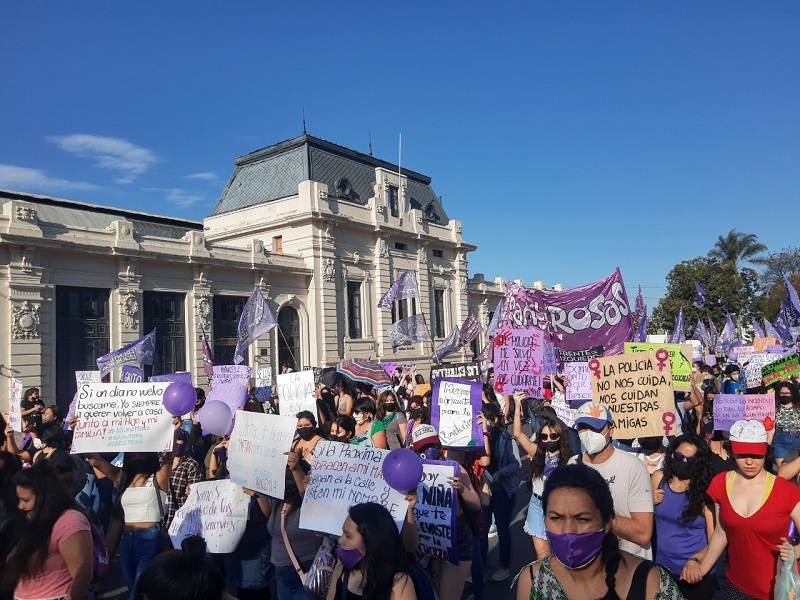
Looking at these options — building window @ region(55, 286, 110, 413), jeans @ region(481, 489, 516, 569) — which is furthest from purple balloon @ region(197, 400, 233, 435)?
building window @ region(55, 286, 110, 413)

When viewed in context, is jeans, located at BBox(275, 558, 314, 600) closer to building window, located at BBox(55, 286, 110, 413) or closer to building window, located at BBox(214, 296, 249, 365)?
building window, located at BBox(55, 286, 110, 413)

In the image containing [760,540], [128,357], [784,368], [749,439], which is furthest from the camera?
[128,357]

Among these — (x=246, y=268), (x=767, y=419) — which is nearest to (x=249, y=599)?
(x=767, y=419)

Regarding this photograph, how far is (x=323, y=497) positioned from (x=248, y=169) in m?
31.0

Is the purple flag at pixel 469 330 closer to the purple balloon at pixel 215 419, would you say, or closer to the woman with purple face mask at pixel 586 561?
the purple balloon at pixel 215 419

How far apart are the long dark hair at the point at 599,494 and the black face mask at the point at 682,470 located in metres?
2.20

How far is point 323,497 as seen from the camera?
440cm

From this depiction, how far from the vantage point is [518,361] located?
8.39 metres

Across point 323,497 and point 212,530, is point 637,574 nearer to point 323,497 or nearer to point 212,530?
point 323,497

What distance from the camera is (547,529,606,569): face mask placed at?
2545 millimetres

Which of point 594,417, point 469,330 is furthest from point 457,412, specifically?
point 469,330

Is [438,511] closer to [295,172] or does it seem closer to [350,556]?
[350,556]

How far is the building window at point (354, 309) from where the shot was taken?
30266mm

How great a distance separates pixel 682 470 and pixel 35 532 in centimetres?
421
